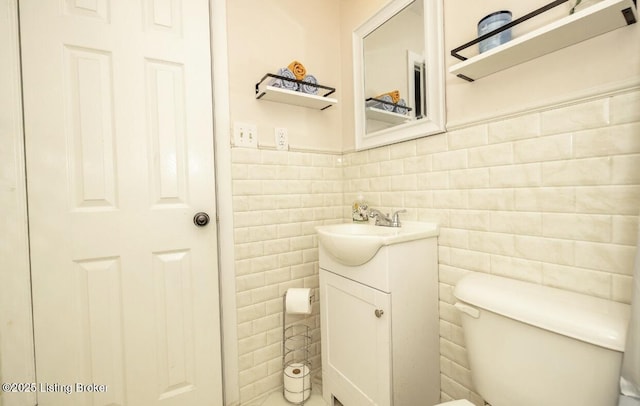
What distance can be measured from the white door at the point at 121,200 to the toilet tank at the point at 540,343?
1.11m

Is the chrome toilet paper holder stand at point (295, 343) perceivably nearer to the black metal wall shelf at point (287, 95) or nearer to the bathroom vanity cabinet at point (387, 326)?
the bathroom vanity cabinet at point (387, 326)

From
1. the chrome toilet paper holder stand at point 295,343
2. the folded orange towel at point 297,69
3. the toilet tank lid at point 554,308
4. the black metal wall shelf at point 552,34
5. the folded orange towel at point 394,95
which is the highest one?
the folded orange towel at point 297,69

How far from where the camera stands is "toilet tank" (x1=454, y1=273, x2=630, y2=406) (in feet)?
2.06

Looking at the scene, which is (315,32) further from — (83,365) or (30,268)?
(83,365)

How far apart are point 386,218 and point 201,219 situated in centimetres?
88

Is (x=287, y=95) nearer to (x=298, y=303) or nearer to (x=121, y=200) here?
(x=121, y=200)

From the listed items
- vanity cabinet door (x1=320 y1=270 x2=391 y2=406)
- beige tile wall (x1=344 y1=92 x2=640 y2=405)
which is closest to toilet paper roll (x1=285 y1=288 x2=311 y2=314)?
vanity cabinet door (x1=320 y1=270 x2=391 y2=406)

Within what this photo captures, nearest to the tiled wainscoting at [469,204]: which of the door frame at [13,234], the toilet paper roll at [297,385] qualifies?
the toilet paper roll at [297,385]

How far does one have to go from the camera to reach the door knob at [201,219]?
124 centimetres

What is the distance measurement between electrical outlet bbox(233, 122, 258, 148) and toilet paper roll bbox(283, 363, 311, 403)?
4.01 feet

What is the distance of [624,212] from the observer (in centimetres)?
74

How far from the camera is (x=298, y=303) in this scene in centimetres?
136

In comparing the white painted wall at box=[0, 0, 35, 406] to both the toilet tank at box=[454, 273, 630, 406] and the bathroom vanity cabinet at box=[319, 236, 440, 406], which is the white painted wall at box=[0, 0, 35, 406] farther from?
the toilet tank at box=[454, 273, 630, 406]

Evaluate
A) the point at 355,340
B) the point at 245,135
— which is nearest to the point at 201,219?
the point at 245,135
